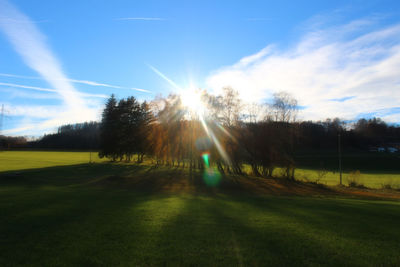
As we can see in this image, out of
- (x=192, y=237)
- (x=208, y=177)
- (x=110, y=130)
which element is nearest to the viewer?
(x=192, y=237)

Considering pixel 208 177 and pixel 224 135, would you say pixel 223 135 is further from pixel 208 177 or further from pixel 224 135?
pixel 208 177

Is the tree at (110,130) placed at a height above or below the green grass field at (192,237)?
above

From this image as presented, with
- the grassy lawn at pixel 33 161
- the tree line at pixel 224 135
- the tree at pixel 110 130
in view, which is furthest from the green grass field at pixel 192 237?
the tree at pixel 110 130

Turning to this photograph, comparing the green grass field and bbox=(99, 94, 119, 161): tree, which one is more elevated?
bbox=(99, 94, 119, 161): tree

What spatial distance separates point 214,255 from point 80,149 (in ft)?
403

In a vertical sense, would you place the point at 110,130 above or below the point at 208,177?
above

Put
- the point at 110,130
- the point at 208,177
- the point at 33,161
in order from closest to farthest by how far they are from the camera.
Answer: the point at 208,177 < the point at 33,161 < the point at 110,130

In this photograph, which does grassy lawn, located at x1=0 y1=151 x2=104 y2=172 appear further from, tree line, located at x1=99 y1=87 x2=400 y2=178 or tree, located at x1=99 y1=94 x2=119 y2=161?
tree line, located at x1=99 y1=87 x2=400 y2=178

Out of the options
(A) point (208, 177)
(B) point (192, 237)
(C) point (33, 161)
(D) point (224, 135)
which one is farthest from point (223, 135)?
(C) point (33, 161)

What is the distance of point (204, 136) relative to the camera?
35.5m

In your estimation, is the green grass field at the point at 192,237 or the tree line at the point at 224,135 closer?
the green grass field at the point at 192,237

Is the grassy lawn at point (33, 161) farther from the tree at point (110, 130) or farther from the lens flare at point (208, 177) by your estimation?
the lens flare at point (208, 177)

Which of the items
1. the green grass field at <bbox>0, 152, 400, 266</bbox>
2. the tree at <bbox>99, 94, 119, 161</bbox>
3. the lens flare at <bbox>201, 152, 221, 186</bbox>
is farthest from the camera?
the tree at <bbox>99, 94, 119, 161</bbox>

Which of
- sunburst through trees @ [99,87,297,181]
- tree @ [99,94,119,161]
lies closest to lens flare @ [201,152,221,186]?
sunburst through trees @ [99,87,297,181]
